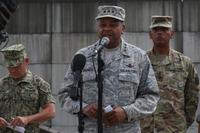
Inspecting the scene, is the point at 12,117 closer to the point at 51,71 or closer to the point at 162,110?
the point at 162,110

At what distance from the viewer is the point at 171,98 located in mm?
6930

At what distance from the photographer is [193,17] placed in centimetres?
1278

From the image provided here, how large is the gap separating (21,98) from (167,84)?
1458 millimetres

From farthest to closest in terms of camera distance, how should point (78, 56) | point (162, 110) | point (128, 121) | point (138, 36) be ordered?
point (138, 36), point (162, 110), point (128, 121), point (78, 56)

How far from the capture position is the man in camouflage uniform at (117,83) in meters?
5.48

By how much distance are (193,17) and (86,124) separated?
24.9 feet

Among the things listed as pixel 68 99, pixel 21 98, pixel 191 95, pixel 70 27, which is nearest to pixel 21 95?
pixel 21 98

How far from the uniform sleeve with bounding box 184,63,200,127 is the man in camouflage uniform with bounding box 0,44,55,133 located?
1435mm

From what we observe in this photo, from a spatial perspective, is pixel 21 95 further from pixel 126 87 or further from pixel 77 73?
pixel 77 73

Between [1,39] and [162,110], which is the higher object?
[1,39]

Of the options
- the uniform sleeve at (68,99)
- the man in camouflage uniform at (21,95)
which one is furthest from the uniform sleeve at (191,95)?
the uniform sleeve at (68,99)

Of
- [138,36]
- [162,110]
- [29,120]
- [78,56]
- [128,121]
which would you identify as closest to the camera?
[78,56]

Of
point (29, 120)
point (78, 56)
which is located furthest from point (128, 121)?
point (29, 120)

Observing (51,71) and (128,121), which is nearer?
(128,121)
